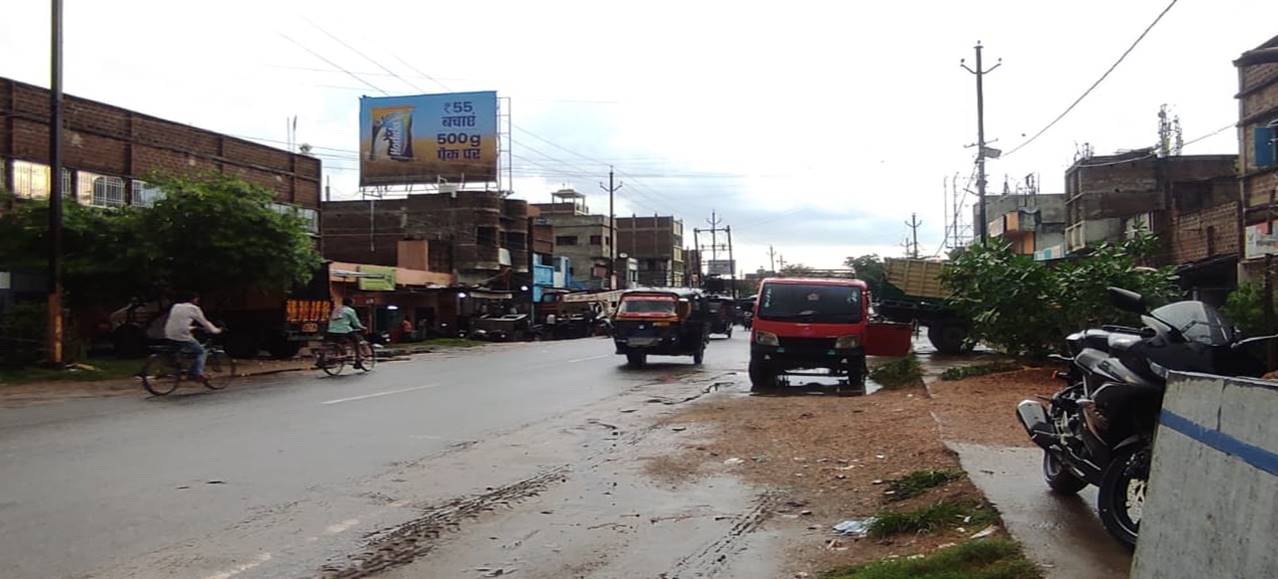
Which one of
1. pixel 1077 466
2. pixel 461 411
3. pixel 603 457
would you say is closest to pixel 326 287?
pixel 461 411

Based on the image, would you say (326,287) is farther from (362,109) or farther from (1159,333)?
(362,109)

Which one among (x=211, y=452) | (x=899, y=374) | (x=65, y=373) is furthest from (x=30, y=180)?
(x=899, y=374)

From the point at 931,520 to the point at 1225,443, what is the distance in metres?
3.17

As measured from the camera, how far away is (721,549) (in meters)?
6.02

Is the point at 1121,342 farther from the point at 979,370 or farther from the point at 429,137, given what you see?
the point at 429,137

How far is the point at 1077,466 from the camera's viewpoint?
6051mm

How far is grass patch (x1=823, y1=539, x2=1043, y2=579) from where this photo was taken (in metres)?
4.82

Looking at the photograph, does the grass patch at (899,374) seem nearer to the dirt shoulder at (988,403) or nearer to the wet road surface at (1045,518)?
the dirt shoulder at (988,403)

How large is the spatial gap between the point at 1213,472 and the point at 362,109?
5009cm

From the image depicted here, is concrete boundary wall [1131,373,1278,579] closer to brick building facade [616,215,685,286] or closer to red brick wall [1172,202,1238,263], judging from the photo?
red brick wall [1172,202,1238,263]

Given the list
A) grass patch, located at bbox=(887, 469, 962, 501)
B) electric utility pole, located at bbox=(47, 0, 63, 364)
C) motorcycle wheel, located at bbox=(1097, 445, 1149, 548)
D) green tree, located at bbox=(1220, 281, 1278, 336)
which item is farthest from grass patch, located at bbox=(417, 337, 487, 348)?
motorcycle wheel, located at bbox=(1097, 445, 1149, 548)

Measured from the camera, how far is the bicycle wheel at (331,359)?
19.5 m

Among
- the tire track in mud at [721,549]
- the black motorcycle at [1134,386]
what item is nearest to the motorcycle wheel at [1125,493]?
the black motorcycle at [1134,386]

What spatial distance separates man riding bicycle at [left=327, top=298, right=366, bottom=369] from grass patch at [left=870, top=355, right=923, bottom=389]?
35.0 ft
